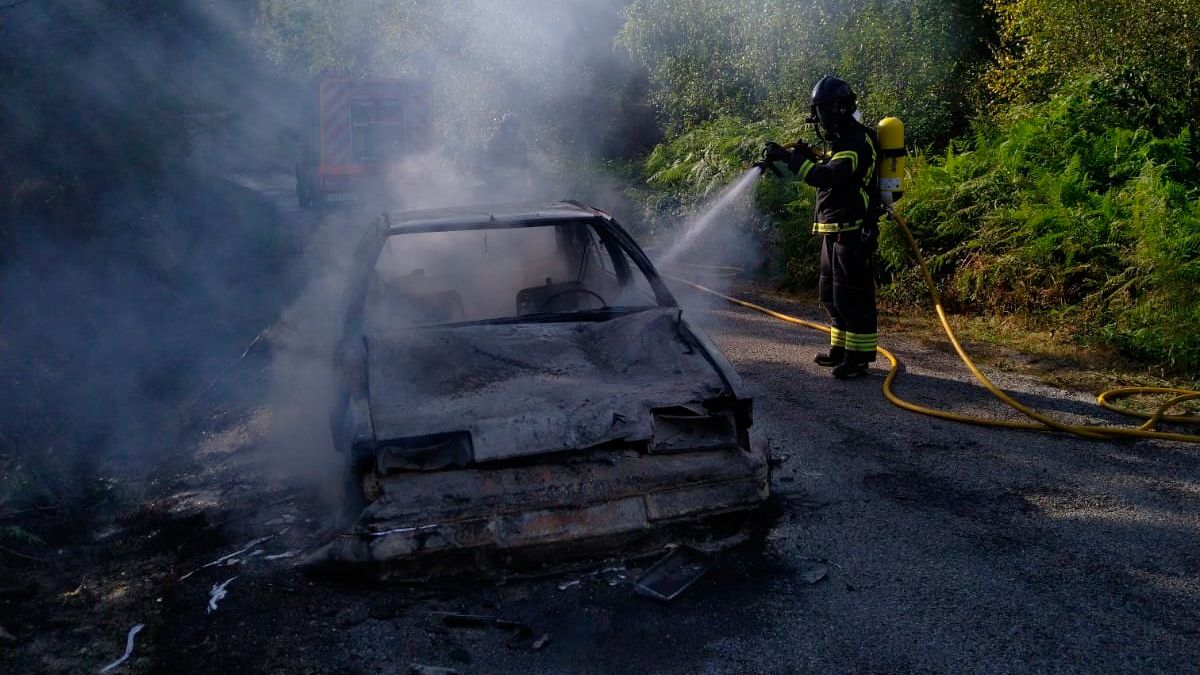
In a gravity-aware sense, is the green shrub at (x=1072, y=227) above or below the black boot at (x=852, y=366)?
above

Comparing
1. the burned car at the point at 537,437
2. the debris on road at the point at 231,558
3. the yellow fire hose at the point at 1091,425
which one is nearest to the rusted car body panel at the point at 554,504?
the burned car at the point at 537,437

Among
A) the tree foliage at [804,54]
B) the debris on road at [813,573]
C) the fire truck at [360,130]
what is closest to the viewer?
the debris on road at [813,573]

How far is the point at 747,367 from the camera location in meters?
7.36

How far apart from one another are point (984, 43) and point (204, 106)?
9.24 m

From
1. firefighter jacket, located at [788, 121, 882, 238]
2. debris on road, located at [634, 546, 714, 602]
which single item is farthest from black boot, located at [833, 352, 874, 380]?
debris on road, located at [634, 546, 714, 602]

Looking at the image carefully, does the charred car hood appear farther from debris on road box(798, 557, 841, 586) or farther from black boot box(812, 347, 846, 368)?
black boot box(812, 347, 846, 368)

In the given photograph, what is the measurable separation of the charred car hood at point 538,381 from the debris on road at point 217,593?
0.92 m

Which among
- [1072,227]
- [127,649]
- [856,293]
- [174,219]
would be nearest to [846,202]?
[856,293]

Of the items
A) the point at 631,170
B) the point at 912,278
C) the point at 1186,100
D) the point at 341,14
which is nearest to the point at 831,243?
the point at 912,278

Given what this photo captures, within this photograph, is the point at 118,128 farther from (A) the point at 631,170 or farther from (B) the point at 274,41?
(B) the point at 274,41

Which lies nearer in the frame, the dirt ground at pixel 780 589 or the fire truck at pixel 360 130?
the dirt ground at pixel 780 589

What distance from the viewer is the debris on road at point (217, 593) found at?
3.79 m

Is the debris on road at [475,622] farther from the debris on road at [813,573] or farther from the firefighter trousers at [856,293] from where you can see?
the firefighter trousers at [856,293]

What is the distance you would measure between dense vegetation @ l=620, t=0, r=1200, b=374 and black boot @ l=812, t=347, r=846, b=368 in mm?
1842
